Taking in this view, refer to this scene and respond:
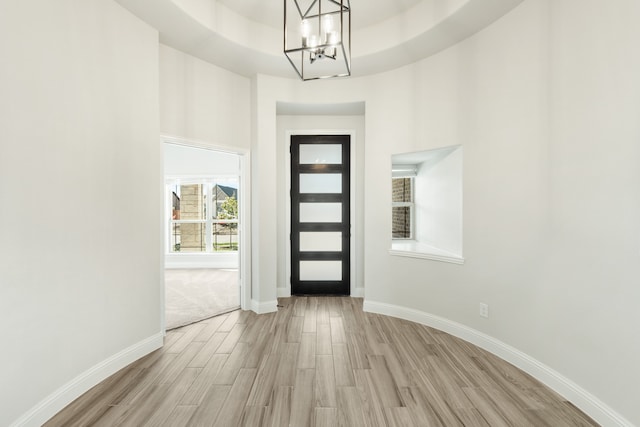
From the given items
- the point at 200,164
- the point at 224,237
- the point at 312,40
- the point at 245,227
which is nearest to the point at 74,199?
the point at 245,227

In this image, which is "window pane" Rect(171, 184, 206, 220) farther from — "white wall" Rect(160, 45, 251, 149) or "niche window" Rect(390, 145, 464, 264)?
"niche window" Rect(390, 145, 464, 264)

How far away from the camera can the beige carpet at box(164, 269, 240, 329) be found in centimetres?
364

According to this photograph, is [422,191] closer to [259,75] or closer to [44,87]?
[259,75]

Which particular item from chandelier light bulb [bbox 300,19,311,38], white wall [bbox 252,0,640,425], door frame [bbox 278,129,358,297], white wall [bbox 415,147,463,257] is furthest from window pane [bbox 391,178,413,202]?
chandelier light bulb [bbox 300,19,311,38]

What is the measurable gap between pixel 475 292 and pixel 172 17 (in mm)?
3771

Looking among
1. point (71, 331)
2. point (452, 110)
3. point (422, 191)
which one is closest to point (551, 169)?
point (452, 110)

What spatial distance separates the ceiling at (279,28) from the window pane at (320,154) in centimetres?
113

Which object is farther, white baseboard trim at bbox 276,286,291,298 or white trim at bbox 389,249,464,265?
white baseboard trim at bbox 276,286,291,298

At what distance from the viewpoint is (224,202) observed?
7.35 meters

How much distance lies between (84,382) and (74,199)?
1319 mm

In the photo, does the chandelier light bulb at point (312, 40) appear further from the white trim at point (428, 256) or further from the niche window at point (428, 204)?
the white trim at point (428, 256)

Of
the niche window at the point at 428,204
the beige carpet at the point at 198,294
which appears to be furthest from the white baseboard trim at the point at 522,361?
the beige carpet at the point at 198,294

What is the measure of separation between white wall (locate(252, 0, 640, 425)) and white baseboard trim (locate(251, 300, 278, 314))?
62cm

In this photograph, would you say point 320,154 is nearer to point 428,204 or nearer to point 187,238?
point 428,204
